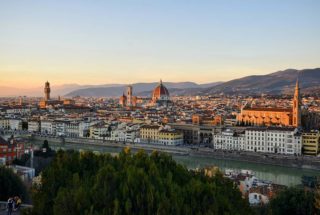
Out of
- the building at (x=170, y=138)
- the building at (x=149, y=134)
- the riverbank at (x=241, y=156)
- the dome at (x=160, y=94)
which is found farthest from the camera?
the dome at (x=160, y=94)

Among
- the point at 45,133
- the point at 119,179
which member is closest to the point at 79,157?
the point at 119,179

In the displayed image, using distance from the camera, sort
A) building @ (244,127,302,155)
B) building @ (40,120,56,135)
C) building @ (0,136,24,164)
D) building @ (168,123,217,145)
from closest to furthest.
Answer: building @ (0,136,24,164) → building @ (244,127,302,155) → building @ (168,123,217,145) → building @ (40,120,56,135)

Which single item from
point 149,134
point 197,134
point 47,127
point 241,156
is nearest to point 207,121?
point 197,134

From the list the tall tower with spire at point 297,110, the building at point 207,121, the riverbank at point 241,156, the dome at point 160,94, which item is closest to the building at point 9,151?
the riverbank at point 241,156

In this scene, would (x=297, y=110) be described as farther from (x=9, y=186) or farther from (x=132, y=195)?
(x=132, y=195)

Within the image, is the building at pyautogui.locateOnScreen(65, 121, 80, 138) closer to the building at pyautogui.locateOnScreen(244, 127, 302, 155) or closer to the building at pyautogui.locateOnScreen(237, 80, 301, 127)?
the building at pyautogui.locateOnScreen(237, 80, 301, 127)

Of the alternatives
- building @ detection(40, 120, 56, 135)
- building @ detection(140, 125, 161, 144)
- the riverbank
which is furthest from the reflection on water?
building @ detection(40, 120, 56, 135)

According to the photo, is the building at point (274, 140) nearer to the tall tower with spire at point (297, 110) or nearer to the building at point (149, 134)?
the tall tower with spire at point (297, 110)
